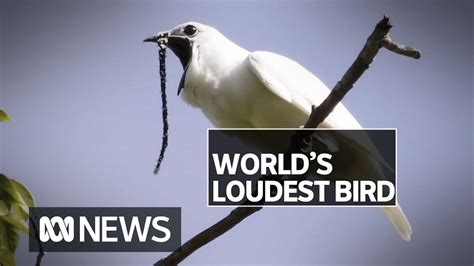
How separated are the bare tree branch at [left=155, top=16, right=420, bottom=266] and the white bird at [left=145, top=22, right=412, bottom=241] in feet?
0.55

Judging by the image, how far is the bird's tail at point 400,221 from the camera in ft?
3.67

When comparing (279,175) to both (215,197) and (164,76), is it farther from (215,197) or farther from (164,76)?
(164,76)

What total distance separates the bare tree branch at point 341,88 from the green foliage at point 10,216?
0.64 feet

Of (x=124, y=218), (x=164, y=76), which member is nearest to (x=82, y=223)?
(x=124, y=218)

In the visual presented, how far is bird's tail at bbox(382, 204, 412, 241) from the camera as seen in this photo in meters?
1.12

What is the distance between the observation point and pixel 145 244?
1144mm

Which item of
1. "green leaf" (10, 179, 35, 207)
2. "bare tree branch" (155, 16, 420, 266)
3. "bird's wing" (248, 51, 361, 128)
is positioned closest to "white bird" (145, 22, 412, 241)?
"bird's wing" (248, 51, 361, 128)

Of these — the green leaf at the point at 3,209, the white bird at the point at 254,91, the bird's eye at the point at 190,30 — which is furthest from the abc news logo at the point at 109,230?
the green leaf at the point at 3,209

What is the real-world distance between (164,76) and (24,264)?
0.47 m

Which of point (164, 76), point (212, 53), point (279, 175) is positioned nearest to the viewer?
point (279, 175)

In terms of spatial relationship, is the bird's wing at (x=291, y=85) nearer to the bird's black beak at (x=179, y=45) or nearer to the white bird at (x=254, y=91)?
the white bird at (x=254, y=91)

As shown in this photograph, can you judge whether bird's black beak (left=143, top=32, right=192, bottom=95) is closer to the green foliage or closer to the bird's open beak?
the bird's open beak

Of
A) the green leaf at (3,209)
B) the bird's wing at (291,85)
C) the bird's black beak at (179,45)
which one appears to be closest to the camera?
the green leaf at (3,209)

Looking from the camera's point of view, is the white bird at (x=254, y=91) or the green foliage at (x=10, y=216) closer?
the green foliage at (x=10, y=216)
